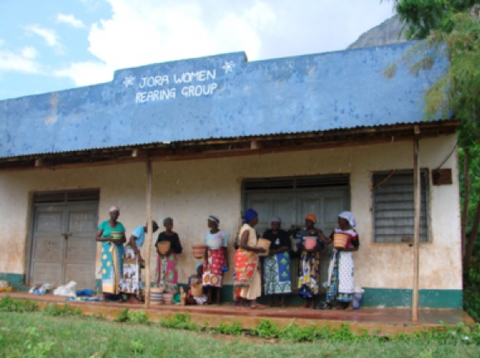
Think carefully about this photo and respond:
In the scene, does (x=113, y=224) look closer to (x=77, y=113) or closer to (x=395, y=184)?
(x=77, y=113)

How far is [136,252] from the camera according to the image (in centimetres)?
780

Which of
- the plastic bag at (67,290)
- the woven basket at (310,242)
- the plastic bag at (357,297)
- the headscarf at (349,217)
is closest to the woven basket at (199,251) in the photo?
the woven basket at (310,242)

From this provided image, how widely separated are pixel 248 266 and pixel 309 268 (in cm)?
86

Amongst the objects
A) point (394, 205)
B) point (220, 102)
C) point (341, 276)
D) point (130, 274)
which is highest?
point (220, 102)

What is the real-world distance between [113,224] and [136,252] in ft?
1.94

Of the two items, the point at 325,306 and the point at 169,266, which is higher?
the point at 169,266

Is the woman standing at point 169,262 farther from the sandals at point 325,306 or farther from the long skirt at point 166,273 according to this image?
the sandals at point 325,306

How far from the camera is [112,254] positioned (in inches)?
309

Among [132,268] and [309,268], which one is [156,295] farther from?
[309,268]

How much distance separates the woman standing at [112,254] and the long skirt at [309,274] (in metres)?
2.78

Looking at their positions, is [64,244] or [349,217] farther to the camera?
[64,244]

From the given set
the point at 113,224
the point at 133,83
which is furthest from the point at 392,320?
the point at 133,83

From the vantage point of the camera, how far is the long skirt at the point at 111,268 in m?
7.82

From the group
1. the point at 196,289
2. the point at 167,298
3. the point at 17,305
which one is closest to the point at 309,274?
the point at 196,289
